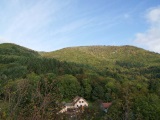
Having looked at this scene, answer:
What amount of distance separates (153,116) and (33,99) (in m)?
36.4

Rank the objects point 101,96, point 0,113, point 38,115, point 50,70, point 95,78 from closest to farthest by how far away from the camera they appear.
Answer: point 38,115
point 0,113
point 101,96
point 95,78
point 50,70

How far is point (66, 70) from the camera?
359 ft

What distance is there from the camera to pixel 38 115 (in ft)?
15.6

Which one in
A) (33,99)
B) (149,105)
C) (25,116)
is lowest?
(149,105)

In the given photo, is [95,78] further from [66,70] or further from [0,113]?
[0,113]

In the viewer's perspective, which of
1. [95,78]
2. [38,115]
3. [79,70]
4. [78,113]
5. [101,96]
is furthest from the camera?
[79,70]

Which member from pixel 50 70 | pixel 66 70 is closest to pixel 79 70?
pixel 66 70

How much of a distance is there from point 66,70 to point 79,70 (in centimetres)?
590

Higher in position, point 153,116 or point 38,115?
point 38,115

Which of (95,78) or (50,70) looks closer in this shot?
(95,78)

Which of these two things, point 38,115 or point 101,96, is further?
point 101,96

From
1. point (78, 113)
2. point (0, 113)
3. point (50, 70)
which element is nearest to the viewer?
point (0, 113)

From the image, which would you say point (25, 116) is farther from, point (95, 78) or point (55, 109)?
point (95, 78)

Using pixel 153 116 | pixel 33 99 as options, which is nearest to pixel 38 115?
pixel 33 99
